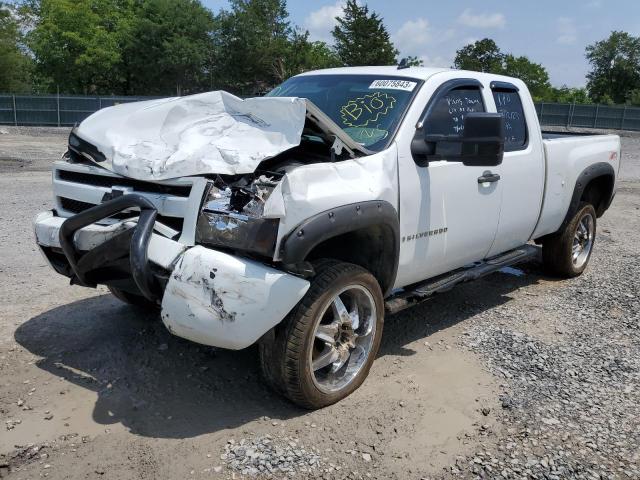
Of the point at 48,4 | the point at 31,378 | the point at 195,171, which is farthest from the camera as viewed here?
the point at 48,4

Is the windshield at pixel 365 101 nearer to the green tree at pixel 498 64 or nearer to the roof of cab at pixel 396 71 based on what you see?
the roof of cab at pixel 396 71

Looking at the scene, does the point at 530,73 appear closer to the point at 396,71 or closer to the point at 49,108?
the point at 49,108

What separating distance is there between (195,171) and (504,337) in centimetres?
285

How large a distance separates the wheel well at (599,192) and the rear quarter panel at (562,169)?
312 mm

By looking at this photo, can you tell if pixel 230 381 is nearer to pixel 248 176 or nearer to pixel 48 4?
pixel 248 176

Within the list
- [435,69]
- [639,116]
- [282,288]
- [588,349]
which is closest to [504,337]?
[588,349]

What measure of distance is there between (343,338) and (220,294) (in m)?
1.02

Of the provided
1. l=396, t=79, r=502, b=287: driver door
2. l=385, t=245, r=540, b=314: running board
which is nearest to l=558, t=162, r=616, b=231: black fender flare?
l=385, t=245, r=540, b=314: running board

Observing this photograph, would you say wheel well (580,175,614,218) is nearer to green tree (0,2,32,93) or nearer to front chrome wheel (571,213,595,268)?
front chrome wheel (571,213,595,268)

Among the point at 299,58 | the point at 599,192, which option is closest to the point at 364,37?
the point at 299,58

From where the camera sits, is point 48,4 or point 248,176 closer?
point 248,176

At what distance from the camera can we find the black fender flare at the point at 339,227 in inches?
128

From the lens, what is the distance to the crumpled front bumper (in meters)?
3.15

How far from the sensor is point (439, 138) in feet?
13.4
